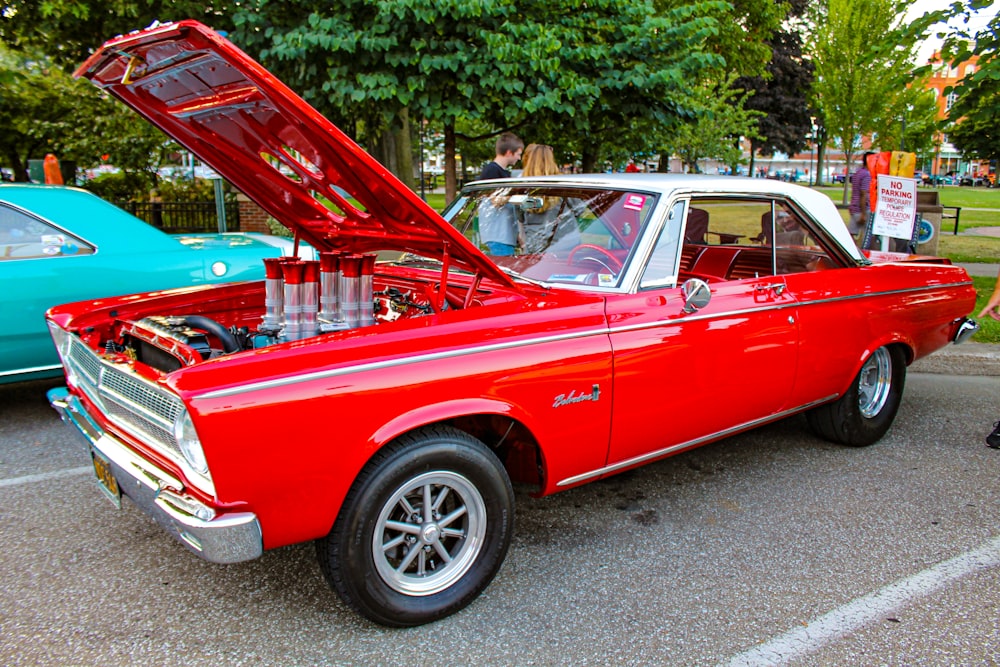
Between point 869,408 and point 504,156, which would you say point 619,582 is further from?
point 504,156

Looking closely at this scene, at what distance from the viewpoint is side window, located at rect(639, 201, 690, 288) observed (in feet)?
11.1

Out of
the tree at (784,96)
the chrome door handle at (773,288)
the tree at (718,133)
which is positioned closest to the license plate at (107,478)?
the chrome door handle at (773,288)

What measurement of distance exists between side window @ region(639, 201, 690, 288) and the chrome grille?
6.47 feet

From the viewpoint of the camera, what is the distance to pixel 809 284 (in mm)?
3979

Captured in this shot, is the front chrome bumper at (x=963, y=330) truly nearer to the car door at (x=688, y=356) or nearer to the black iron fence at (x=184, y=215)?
the car door at (x=688, y=356)

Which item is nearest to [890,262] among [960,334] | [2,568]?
[960,334]

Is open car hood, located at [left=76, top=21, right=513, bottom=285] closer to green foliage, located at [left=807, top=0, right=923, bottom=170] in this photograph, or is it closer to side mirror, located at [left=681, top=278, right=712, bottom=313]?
side mirror, located at [left=681, top=278, right=712, bottom=313]

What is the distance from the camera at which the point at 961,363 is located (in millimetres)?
6777

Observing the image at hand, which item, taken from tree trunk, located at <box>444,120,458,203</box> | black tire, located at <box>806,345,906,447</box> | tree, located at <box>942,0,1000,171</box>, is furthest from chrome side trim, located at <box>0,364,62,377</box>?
tree, located at <box>942,0,1000,171</box>

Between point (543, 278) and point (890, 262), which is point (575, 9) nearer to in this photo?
point (890, 262)

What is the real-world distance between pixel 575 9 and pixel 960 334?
19.3ft

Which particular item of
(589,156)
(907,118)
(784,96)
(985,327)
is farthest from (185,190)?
(784,96)

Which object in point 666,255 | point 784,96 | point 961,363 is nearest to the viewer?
point 666,255

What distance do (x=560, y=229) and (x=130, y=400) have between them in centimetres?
205
